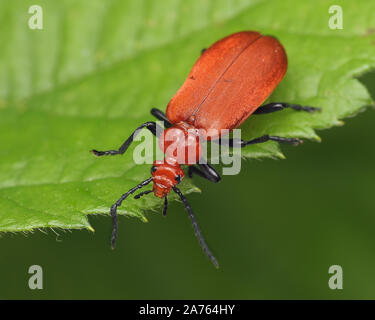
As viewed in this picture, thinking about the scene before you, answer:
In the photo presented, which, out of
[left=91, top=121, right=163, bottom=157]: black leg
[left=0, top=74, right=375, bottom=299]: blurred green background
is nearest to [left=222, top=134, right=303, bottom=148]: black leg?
[left=91, top=121, right=163, bottom=157]: black leg

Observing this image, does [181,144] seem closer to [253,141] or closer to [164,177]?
[164,177]

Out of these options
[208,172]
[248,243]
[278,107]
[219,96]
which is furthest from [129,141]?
[248,243]

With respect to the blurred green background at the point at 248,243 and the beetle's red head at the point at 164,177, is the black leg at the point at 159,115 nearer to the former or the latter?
the beetle's red head at the point at 164,177

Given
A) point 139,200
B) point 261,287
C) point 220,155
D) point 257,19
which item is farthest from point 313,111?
point 261,287

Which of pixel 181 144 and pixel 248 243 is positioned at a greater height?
pixel 181 144

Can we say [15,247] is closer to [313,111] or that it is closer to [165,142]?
[165,142]

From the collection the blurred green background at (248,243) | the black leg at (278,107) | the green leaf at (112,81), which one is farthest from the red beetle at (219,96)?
the blurred green background at (248,243)

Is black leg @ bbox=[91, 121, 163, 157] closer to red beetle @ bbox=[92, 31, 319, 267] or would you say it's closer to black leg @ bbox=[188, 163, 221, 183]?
red beetle @ bbox=[92, 31, 319, 267]

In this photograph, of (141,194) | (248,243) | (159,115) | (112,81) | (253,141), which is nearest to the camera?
(141,194)
